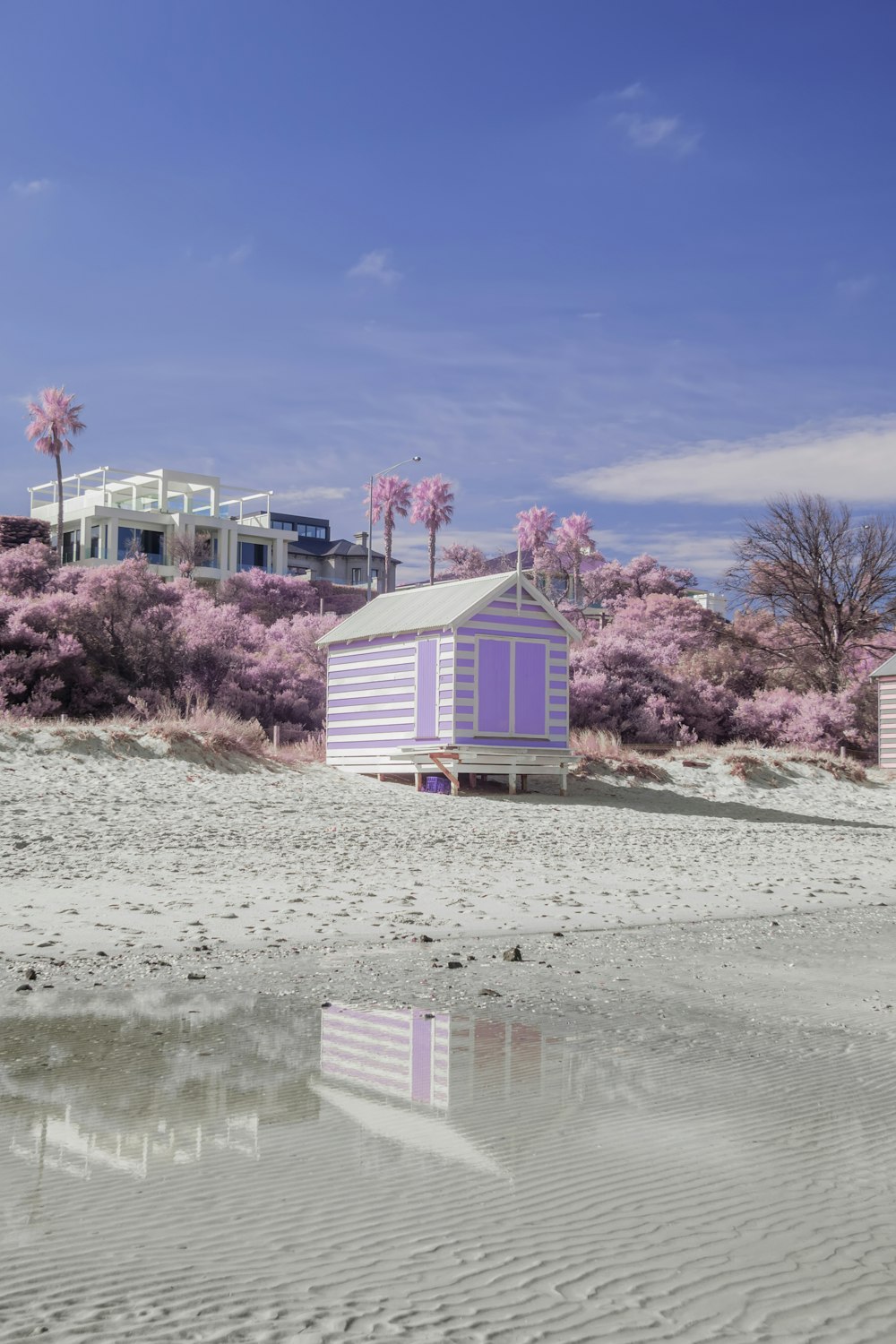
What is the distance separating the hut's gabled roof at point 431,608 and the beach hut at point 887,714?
15359 millimetres

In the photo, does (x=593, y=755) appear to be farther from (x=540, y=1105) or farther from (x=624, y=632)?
(x=540, y=1105)

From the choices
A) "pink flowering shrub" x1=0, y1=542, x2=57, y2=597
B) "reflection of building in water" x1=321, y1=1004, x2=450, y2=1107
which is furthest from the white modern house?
"reflection of building in water" x1=321, y1=1004, x2=450, y2=1107

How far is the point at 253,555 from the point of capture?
248 feet

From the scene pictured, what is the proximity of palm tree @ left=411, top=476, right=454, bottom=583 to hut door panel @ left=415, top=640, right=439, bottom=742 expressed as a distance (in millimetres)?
54863

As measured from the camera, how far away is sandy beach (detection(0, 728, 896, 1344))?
3.23 meters

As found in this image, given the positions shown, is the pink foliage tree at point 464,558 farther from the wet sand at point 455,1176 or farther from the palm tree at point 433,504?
the wet sand at point 455,1176

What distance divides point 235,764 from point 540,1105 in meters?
15.0

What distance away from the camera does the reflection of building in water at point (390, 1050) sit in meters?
5.61

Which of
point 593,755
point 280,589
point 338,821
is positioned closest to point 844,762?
point 593,755

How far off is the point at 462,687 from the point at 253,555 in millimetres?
55754

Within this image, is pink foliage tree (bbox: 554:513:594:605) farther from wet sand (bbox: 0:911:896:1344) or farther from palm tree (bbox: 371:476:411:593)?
wet sand (bbox: 0:911:896:1344)

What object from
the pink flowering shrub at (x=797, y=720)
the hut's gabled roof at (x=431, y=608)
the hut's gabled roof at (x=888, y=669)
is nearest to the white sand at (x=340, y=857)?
the hut's gabled roof at (x=431, y=608)

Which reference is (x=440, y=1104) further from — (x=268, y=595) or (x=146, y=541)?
(x=146, y=541)

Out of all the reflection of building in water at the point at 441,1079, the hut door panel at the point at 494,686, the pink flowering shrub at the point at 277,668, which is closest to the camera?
the reflection of building in water at the point at 441,1079
